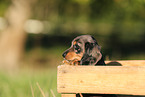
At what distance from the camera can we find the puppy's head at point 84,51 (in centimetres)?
229

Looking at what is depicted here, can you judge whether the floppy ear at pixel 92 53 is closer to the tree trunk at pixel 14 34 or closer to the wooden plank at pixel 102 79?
the wooden plank at pixel 102 79

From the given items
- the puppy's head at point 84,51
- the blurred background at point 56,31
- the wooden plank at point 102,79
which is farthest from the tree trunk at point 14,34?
the wooden plank at point 102,79

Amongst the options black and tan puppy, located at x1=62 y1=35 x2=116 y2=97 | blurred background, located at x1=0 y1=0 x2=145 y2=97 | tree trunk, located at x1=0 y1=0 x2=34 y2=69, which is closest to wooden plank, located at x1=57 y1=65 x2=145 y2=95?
black and tan puppy, located at x1=62 y1=35 x2=116 y2=97

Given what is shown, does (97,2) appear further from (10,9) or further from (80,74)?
(80,74)

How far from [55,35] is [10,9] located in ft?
25.3

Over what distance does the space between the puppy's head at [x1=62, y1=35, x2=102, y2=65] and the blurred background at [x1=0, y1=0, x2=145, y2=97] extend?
1.50 m

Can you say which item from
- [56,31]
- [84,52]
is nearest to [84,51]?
[84,52]

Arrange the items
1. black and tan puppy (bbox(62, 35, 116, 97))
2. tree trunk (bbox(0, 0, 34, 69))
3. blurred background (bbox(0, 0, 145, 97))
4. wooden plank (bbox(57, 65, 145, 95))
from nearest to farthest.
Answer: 1. wooden plank (bbox(57, 65, 145, 95))
2. black and tan puppy (bbox(62, 35, 116, 97))
3. blurred background (bbox(0, 0, 145, 97))
4. tree trunk (bbox(0, 0, 34, 69))

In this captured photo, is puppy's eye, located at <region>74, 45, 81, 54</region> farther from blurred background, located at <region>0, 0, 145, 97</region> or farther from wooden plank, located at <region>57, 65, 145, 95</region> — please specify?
blurred background, located at <region>0, 0, 145, 97</region>

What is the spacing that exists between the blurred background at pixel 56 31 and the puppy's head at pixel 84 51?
1.50m

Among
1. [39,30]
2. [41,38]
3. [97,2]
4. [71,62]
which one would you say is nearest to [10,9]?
[97,2]

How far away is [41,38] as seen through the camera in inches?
741

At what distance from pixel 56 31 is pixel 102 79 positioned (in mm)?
17803

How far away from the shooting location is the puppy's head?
7.50 feet
